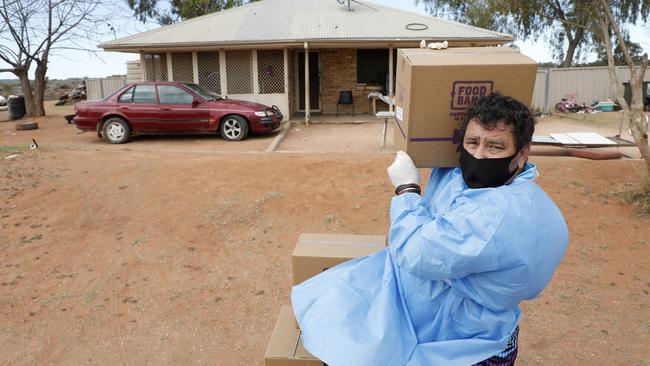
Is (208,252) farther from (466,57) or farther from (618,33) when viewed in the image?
(618,33)

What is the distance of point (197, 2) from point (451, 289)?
3273cm

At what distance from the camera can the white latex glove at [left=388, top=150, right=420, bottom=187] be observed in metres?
1.98

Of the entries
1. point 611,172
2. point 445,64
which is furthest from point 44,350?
point 611,172

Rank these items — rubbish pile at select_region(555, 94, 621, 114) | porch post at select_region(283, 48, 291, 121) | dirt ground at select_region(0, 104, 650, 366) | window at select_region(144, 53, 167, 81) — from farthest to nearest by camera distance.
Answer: rubbish pile at select_region(555, 94, 621, 114), window at select_region(144, 53, 167, 81), porch post at select_region(283, 48, 291, 121), dirt ground at select_region(0, 104, 650, 366)

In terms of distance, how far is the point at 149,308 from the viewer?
4.42 meters

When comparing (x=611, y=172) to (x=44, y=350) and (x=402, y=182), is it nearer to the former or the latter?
(x=402, y=182)

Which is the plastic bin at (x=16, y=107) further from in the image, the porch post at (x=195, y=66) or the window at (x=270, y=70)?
the window at (x=270, y=70)

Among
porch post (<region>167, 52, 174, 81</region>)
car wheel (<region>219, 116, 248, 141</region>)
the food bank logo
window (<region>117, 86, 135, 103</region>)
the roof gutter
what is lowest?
car wheel (<region>219, 116, 248, 141</region>)

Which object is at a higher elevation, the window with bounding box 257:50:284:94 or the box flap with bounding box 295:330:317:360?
the window with bounding box 257:50:284:94

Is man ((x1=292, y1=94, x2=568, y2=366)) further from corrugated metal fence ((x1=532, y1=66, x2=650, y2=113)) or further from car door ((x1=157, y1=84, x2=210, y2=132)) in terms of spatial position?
corrugated metal fence ((x1=532, y1=66, x2=650, y2=113))

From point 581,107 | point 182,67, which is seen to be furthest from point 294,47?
point 581,107

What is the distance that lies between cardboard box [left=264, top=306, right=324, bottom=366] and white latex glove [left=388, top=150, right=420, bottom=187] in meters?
0.92

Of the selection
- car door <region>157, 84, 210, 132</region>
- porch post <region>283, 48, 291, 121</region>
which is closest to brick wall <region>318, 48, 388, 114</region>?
porch post <region>283, 48, 291, 121</region>

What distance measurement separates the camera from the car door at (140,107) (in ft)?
39.0
